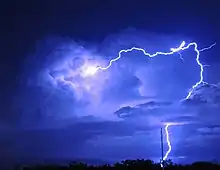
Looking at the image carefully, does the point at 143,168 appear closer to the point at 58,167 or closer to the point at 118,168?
the point at 118,168

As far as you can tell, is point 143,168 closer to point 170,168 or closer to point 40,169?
point 170,168

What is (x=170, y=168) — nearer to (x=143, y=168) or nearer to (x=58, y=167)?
(x=143, y=168)

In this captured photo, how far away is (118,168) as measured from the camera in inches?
887

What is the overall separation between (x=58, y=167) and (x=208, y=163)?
4.51 m

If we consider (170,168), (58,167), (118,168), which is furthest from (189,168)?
(58,167)

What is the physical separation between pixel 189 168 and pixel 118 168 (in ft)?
6.87

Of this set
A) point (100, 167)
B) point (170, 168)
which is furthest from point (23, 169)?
point (170, 168)

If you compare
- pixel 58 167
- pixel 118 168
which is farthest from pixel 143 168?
pixel 58 167

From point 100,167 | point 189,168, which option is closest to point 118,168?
point 100,167

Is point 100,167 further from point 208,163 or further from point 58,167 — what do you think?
point 208,163

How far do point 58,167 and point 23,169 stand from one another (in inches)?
41.5

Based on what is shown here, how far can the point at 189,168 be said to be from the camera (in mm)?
22344

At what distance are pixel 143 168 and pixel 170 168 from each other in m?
0.80

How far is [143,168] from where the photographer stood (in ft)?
73.7
